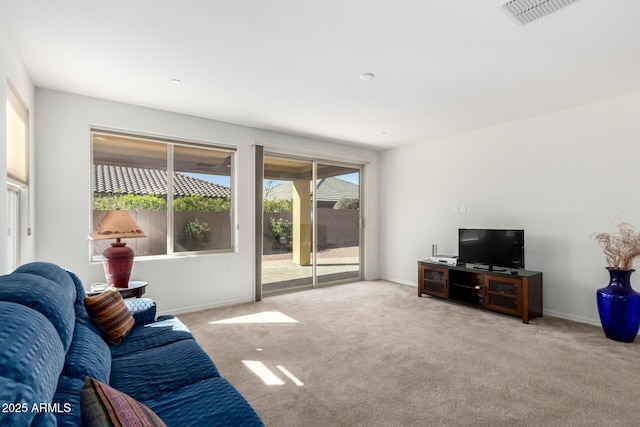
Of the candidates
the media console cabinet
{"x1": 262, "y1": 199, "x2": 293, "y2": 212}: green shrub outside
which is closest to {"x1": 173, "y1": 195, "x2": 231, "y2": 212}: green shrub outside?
{"x1": 262, "y1": 199, "x2": 293, "y2": 212}: green shrub outside

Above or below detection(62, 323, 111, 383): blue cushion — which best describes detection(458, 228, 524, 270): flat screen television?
above

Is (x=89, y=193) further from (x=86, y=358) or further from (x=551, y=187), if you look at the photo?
(x=551, y=187)

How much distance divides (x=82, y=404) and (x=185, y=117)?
402 cm

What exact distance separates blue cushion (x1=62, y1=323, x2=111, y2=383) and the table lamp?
1556mm

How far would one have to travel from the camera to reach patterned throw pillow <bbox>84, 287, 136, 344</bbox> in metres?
2.11

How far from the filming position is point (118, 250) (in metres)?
3.29

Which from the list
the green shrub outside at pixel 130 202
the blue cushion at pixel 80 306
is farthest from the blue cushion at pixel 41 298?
the green shrub outside at pixel 130 202

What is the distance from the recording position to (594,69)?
298 cm

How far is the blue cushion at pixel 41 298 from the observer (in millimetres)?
1243

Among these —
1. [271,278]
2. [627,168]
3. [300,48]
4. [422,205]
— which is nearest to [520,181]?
[627,168]

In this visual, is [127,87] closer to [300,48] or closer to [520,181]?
[300,48]

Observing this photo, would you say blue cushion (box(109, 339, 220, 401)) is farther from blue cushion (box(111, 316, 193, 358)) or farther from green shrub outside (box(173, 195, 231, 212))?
green shrub outside (box(173, 195, 231, 212))

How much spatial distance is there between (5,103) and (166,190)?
208 cm

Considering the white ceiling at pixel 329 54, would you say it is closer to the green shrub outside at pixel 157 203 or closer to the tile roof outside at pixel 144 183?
the tile roof outside at pixel 144 183
